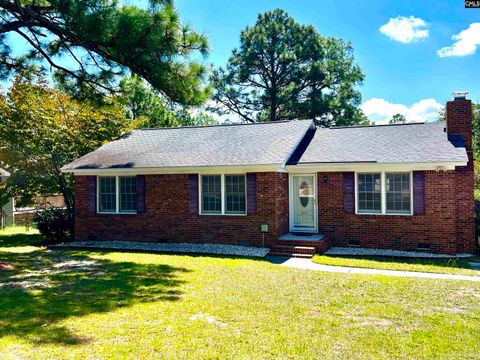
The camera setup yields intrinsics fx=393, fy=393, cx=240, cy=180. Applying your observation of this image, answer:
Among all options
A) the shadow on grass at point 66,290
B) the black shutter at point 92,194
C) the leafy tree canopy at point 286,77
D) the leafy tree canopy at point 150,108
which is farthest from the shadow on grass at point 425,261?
the leafy tree canopy at point 286,77

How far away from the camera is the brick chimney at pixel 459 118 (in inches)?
510

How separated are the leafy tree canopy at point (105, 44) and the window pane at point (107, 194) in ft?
11.0

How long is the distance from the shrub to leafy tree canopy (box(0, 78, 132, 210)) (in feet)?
4.40

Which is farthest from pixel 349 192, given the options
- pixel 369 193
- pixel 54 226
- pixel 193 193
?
pixel 54 226

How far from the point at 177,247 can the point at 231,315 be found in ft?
24.0

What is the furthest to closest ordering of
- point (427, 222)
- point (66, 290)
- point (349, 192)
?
point (349, 192), point (427, 222), point (66, 290)

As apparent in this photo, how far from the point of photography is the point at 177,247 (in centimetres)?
1314

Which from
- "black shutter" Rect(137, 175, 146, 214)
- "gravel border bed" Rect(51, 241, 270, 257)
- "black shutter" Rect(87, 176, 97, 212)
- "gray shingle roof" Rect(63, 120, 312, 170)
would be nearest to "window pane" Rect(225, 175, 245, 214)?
"gray shingle roof" Rect(63, 120, 312, 170)

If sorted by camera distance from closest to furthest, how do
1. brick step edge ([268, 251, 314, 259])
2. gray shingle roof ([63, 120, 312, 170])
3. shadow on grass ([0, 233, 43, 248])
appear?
brick step edge ([268, 251, 314, 259]), gray shingle roof ([63, 120, 312, 170]), shadow on grass ([0, 233, 43, 248])

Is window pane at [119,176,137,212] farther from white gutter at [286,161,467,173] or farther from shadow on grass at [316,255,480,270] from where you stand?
shadow on grass at [316,255,480,270]

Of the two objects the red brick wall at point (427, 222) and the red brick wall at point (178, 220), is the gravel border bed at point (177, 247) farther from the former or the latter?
the red brick wall at point (427, 222)

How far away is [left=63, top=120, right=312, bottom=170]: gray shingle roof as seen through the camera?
1329 centimetres

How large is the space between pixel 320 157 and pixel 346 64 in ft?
81.4

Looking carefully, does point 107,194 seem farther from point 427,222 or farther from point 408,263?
point 427,222
